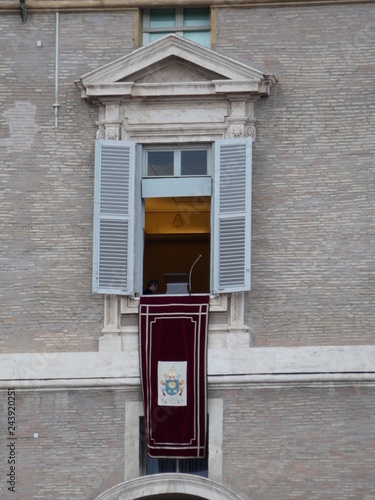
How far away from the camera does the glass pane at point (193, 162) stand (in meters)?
31.0

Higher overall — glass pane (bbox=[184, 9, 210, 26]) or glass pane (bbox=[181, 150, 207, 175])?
glass pane (bbox=[184, 9, 210, 26])

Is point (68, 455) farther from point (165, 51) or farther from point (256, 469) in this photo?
point (165, 51)

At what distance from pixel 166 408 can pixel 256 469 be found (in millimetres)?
1495

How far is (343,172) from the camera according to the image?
30578 millimetres

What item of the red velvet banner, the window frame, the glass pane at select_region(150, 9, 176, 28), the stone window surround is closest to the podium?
the red velvet banner

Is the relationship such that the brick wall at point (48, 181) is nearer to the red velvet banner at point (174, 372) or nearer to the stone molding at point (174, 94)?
the stone molding at point (174, 94)

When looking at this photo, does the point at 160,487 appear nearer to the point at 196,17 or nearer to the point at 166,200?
the point at 166,200

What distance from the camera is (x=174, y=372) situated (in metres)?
30.3

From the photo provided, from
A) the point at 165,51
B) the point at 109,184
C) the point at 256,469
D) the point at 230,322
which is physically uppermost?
the point at 165,51

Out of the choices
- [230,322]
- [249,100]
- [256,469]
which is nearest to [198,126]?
[249,100]

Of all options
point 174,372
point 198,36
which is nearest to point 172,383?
point 174,372

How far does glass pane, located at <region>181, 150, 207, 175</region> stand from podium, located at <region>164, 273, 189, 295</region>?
148cm

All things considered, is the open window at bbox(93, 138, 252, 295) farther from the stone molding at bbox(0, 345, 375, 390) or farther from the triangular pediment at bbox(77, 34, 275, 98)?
the stone molding at bbox(0, 345, 375, 390)

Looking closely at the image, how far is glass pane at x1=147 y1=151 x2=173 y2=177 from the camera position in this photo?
31.1 metres
